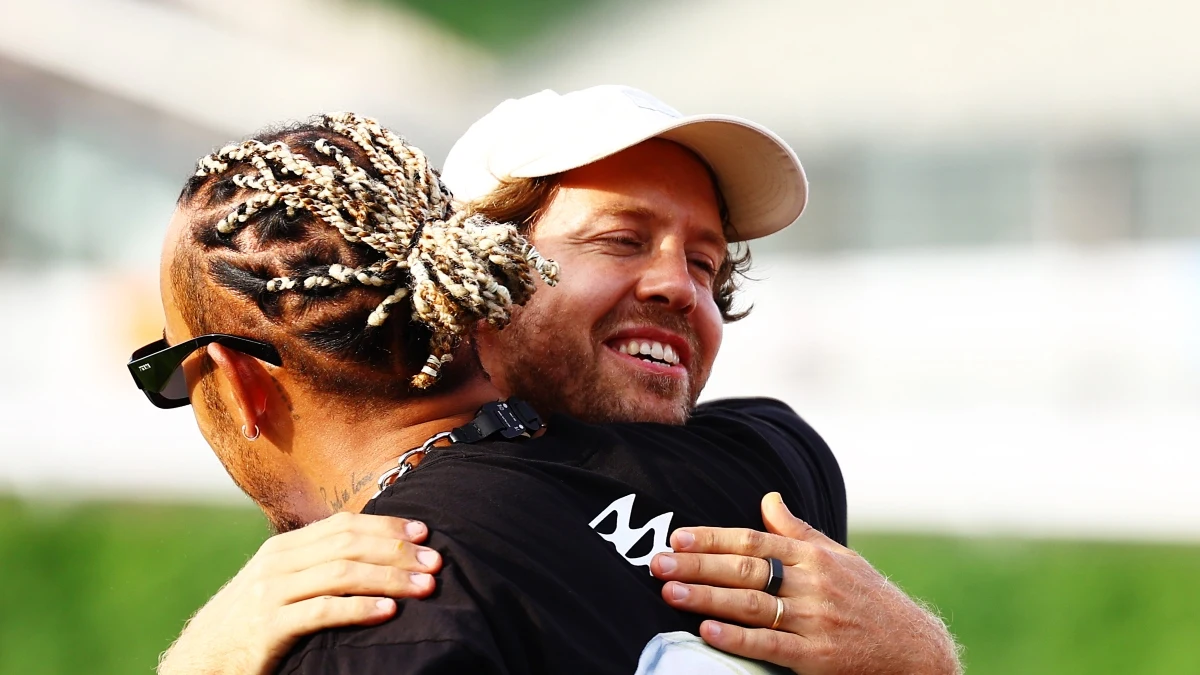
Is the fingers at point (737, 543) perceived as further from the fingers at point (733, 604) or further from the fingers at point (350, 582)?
the fingers at point (350, 582)

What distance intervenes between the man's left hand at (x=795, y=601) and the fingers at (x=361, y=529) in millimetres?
378

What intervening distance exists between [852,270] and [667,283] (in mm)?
11291

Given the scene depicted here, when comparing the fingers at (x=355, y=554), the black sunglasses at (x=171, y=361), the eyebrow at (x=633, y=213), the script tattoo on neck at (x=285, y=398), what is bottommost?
the fingers at (x=355, y=554)

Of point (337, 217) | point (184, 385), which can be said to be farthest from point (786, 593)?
point (184, 385)

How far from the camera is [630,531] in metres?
2.04

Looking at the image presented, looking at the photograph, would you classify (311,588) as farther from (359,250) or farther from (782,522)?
(782,522)

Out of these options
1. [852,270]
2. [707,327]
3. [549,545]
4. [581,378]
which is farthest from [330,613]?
[852,270]

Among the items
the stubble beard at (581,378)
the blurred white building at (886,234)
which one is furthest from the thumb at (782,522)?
the blurred white building at (886,234)

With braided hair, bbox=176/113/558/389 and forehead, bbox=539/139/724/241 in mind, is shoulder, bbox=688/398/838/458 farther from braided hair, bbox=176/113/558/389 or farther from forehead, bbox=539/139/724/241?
braided hair, bbox=176/113/558/389

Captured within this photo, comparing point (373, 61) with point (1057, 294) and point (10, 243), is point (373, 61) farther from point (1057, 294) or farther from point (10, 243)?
point (1057, 294)

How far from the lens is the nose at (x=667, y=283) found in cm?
272

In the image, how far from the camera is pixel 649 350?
273cm

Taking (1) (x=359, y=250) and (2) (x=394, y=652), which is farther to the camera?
(1) (x=359, y=250)

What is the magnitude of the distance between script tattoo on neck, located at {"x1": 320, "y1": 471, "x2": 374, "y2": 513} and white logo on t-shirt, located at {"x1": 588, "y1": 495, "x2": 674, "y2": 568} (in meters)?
0.40
